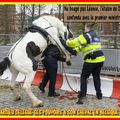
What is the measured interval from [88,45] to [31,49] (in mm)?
1409

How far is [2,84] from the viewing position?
441 inches

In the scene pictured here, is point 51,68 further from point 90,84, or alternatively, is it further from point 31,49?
point 90,84

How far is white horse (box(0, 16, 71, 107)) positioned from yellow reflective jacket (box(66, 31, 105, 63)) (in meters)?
0.59

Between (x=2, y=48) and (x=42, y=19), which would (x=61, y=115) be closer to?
(x=42, y=19)

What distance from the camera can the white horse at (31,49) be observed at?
793 centimetres

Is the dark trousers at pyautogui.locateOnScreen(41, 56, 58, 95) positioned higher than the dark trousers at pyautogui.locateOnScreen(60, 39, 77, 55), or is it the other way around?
the dark trousers at pyautogui.locateOnScreen(60, 39, 77, 55)

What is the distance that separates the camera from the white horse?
7934 millimetres

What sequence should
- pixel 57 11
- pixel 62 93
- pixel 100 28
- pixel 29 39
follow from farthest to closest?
pixel 57 11 < pixel 100 28 < pixel 62 93 < pixel 29 39

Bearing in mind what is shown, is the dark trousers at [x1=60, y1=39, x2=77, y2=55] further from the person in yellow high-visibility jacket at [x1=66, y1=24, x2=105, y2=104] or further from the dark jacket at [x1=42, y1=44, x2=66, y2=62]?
the dark jacket at [x1=42, y1=44, x2=66, y2=62]

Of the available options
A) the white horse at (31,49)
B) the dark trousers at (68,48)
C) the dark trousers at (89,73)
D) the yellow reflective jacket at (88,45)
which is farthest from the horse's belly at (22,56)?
the dark trousers at (89,73)

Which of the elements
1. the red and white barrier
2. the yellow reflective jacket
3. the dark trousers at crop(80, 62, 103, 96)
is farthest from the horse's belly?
the red and white barrier

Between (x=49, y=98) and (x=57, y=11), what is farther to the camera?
(x=57, y=11)

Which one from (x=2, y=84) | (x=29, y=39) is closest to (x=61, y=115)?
(x=29, y=39)

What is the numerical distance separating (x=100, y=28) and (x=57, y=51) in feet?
29.3
